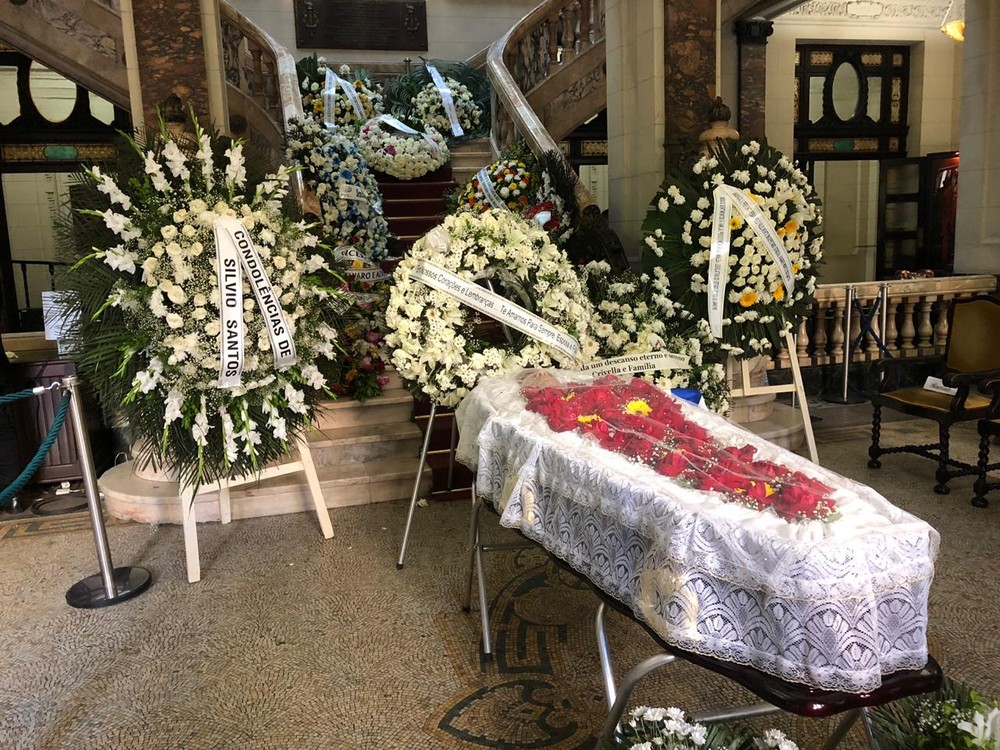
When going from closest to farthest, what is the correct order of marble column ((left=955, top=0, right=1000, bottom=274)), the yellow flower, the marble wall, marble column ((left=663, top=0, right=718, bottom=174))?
the yellow flower → marble column ((left=663, top=0, right=718, bottom=174)) → marble column ((left=955, top=0, right=1000, bottom=274)) → the marble wall

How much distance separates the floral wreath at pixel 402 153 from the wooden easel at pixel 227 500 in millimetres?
4951

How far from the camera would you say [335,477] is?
202 inches

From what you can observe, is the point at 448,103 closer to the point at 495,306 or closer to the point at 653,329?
the point at 653,329

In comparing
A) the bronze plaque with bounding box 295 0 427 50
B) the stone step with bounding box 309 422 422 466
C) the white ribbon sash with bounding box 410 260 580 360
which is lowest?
the stone step with bounding box 309 422 422 466

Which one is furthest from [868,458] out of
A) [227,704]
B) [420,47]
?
[420,47]

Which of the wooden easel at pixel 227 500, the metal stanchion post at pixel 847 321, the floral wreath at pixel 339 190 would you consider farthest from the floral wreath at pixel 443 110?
the wooden easel at pixel 227 500

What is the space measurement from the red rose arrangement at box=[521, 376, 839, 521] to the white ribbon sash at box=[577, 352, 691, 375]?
0.77 m

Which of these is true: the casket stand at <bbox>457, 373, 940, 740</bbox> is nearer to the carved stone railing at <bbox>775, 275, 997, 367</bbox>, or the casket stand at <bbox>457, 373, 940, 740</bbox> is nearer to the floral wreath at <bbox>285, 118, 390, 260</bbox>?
the carved stone railing at <bbox>775, 275, 997, 367</bbox>

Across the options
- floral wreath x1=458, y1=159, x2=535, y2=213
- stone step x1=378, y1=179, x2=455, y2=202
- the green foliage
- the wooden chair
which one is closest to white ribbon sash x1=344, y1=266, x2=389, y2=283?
floral wreath x1=458, y1=159, x2=535, y2=213

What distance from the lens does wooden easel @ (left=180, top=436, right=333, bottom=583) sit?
4035mm

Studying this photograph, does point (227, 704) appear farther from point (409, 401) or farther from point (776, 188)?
point (776, 188)

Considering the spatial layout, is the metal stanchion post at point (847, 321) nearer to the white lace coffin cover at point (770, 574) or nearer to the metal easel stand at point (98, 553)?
the white lace coffin cover at point (770, 574)

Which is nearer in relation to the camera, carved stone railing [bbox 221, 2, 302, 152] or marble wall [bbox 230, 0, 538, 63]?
carved stone railing [bbox 221, 2, 302, 152]

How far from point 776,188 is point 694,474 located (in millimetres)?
3405
